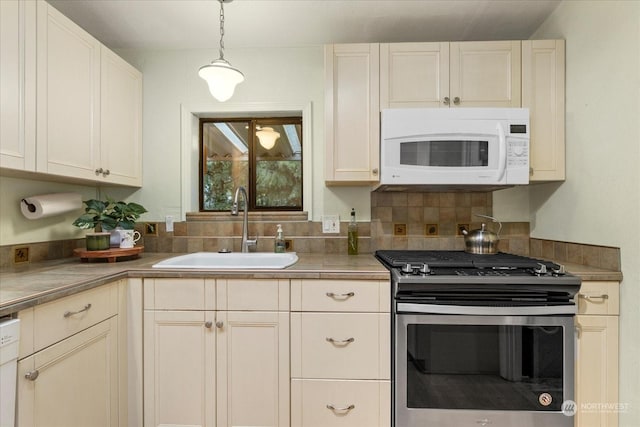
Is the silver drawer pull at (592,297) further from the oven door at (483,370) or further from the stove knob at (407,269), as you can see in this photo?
the stove knob at (407,269)

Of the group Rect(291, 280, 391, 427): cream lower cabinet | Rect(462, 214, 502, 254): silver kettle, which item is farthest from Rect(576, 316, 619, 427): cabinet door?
Rect(291, 280, 391, 427): cream lower cabinet

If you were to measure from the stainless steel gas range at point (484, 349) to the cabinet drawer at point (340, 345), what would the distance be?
0.08 metres

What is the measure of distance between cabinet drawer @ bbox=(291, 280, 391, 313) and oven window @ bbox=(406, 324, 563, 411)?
0.20m

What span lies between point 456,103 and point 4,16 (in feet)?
7.16

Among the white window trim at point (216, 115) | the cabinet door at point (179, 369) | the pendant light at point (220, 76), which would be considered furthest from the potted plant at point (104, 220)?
the pendant light at point (220, 76)

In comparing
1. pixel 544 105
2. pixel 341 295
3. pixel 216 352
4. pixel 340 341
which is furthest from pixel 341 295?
pixel 544 105

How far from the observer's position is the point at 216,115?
7.70 feet

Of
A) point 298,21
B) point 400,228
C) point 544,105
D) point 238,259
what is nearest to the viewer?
point 544,105

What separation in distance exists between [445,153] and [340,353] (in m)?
1.21

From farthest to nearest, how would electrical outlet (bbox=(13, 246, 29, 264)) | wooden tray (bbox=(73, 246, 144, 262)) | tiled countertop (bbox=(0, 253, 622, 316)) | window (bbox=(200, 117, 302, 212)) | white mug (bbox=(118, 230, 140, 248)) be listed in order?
1. window (bbox=(200, 117, 302, 212))
2. white mug (bbox=(118, 230, 140, 248))
3. wooden tray (bbox=(73, 246, 144, 262))
4. electrical outlet (bbox=(13, 246, 29, 264))
5. tiled countertop (bbox=(0, 253, 622, 316))

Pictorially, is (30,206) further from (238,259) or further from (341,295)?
(341,295)

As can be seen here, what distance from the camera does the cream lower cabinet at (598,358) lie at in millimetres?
1477

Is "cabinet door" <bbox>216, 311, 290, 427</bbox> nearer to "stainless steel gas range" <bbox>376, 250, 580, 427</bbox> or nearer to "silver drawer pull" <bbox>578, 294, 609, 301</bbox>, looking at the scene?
"stainless steel gas range" <bbox>376, 250, 580, 427</bbox>

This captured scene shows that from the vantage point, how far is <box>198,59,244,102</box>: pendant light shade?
1566mm
